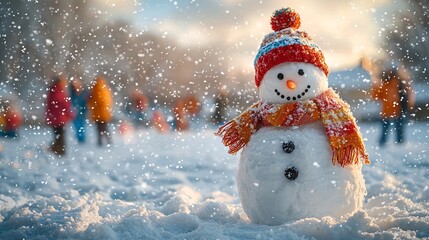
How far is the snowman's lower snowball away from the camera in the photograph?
2.86 meters

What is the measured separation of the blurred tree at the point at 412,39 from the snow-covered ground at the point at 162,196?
28.1ft

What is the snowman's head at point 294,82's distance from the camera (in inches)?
120

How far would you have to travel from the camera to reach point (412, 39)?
1884 cm

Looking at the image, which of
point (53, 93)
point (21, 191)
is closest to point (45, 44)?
point (53, 93)

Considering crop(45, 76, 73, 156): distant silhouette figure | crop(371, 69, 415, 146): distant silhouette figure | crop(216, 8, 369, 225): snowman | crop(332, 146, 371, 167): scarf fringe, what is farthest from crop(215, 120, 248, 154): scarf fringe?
crop(371, 69, 415, 146): distant silhouette figure

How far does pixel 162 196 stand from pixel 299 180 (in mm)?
2075

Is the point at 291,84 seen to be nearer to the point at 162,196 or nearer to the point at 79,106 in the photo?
the point at 162,196

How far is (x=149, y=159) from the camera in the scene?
25.2 feet

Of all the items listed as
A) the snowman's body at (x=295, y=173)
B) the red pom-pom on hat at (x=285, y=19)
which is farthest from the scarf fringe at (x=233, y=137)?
the red pom-pom on hat at (x=285, y=19)

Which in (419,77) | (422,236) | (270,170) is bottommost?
(422,236)

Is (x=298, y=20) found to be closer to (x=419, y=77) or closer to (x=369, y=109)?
(x=369, y=109)

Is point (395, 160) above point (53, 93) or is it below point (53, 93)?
below

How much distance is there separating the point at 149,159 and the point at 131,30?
735 inches

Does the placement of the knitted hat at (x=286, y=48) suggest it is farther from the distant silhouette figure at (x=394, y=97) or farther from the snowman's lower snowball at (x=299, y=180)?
the distant silhouette figure at (x=394, y=97)
